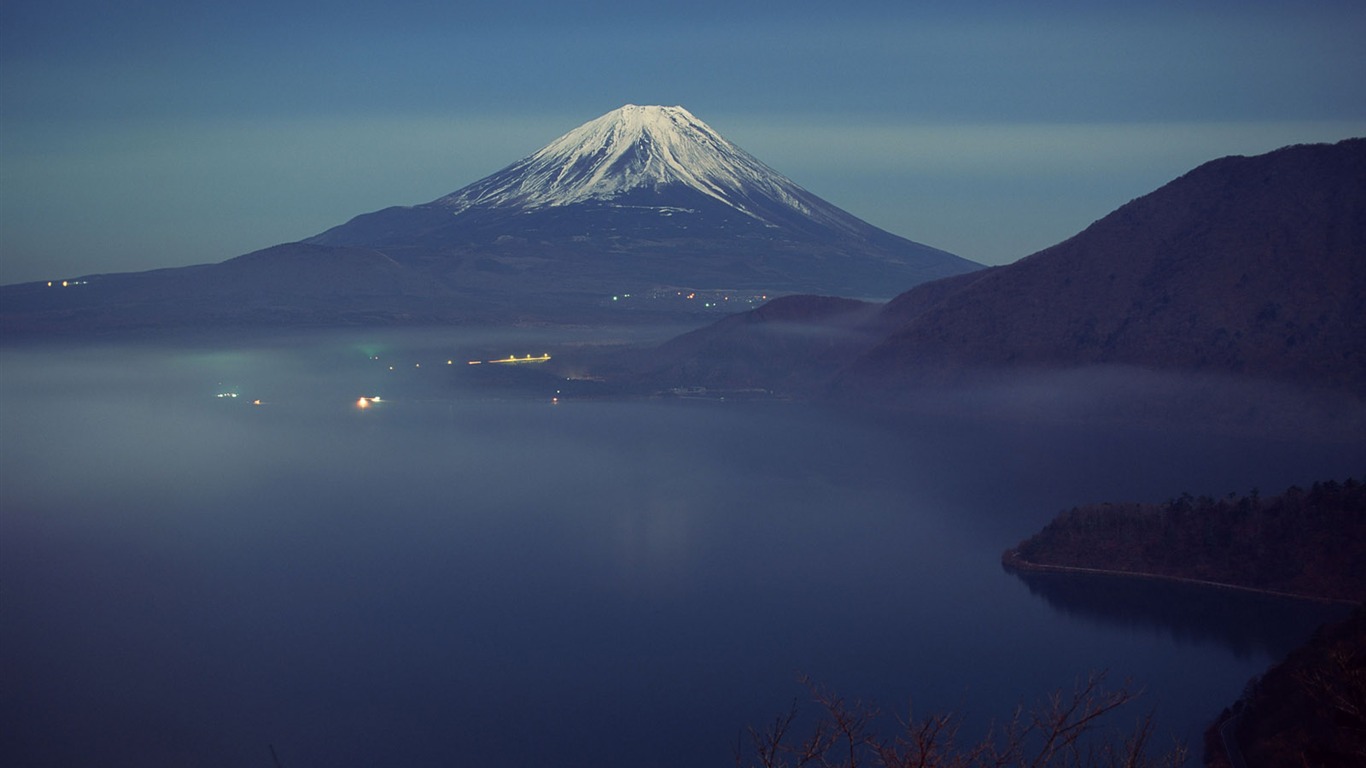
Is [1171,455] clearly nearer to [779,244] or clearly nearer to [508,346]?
[508,346]

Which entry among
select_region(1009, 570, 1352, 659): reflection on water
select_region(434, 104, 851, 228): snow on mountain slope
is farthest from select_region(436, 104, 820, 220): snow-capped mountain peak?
select_region(1009, 570, 1352, 659): reflection on water

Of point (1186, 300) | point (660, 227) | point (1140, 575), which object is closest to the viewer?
point (1140, 575)

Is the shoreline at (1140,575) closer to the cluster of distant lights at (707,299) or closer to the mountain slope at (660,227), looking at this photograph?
the cluster of distant lights at (707,299)

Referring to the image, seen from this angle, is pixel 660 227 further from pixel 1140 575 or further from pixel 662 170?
pixel 1140 575

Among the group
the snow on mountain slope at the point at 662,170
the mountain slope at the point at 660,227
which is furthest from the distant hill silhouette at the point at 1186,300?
the snow on mountain slope at the point at 662,170

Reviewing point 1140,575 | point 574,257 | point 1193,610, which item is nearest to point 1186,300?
point 1140,575

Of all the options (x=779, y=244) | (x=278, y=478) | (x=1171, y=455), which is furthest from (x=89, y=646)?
(x=779, y=244)
